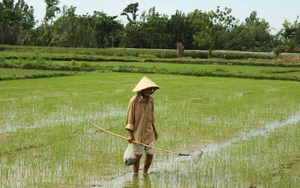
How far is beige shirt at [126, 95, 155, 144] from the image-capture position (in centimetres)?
525

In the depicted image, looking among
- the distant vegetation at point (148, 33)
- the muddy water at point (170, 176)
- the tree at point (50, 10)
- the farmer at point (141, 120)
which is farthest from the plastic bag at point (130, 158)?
the tree at point (50, 10)

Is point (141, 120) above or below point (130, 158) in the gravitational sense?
above

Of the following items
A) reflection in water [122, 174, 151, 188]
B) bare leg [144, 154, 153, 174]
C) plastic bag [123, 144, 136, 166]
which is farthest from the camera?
bare leg [144, 154, 153, 174]

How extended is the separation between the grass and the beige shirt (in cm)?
46

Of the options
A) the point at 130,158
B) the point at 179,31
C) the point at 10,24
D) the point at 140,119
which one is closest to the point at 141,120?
the point at 140,119

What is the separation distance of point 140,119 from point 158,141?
208 cm

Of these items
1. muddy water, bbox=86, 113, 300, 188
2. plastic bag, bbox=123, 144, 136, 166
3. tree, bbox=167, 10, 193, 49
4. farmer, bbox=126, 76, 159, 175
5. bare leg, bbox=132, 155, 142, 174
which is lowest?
muddy water, bbox=86, 113, 300, 188

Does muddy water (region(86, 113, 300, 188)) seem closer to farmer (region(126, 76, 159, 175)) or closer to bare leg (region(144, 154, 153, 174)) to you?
bare leg (region(144, 154, 153, 174))

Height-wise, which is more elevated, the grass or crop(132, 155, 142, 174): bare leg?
crop(132, 155, 142, 174): bare leg

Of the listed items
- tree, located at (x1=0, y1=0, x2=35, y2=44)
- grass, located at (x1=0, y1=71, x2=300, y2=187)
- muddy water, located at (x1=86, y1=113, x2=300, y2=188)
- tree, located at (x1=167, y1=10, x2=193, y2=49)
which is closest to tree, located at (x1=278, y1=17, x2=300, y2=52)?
tree, located at (x1=167, y1=10, x2=193, y2=49)

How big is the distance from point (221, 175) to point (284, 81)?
1611 cm

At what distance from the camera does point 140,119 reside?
5.28 metres

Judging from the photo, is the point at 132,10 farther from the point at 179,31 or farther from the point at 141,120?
the point at 141,120

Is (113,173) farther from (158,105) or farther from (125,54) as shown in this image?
(125,54)
